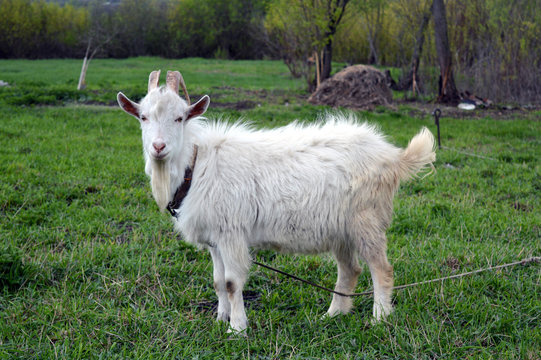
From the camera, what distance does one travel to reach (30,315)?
3.16 meters

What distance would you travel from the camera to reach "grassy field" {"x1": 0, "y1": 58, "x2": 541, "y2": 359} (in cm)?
293

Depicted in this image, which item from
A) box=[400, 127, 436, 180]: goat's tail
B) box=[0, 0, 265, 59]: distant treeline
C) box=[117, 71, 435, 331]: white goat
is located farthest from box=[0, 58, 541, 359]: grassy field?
box=[0, 0, 265, 59]: distant treeline

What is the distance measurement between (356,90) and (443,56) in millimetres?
3099

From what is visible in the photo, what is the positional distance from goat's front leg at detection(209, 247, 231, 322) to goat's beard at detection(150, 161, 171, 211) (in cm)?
50

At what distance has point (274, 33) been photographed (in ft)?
65.4

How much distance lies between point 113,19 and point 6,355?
123 feet

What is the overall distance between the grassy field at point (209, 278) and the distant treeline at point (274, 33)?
7779mm

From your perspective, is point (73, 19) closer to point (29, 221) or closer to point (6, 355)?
point (29, 221)

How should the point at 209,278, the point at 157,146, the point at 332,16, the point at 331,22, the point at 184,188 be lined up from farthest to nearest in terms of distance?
the point at 331,22 < the point at 332,16 < the point at 209,278 < the point at 184,188 < the point at 157,146

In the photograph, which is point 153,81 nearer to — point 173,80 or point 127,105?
point 173,80

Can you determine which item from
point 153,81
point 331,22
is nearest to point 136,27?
point 331,22

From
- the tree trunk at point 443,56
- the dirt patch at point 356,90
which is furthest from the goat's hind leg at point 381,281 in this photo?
the tree trunk at point 443,56

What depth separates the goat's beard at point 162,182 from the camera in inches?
125

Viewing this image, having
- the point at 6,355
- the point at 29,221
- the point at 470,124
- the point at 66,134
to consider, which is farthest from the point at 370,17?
the point at 6,355
